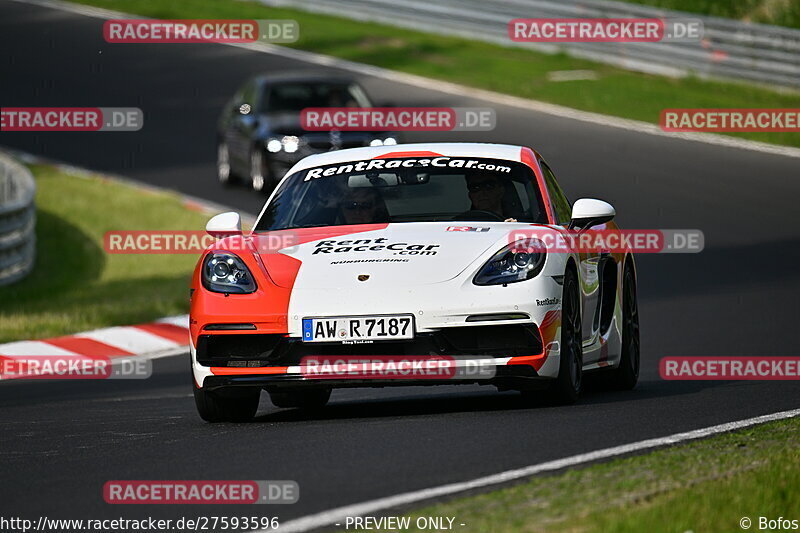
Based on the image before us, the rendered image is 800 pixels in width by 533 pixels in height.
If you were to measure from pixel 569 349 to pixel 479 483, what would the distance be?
2.38 metres

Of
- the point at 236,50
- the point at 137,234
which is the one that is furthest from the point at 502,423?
the point at 236,50

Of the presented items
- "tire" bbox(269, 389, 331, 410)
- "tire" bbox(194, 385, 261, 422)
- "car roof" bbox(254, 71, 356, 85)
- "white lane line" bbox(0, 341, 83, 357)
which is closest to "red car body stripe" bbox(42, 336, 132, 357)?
"white lane line" bbox(0, 341, 83, 357)

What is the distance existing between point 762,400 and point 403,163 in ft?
7.69

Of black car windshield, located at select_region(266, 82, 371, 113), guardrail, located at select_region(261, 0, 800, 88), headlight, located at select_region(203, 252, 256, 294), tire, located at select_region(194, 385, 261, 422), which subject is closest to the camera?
headlight, located at select_region(203, 252, 256, 294)

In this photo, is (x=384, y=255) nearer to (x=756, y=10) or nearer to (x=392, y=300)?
(x=392, y=300)

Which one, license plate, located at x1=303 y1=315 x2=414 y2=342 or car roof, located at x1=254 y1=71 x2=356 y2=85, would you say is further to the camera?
car roof, located at x1=254 y1=71 x2=356 y2=85

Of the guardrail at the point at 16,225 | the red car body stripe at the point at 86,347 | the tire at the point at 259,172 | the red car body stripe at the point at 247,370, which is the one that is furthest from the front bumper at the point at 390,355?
the tire at the point at 259,172

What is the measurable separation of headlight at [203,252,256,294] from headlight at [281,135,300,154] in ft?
44.5

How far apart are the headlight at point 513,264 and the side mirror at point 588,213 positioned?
27.1 inches

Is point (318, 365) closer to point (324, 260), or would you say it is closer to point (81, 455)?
point (324, 260)

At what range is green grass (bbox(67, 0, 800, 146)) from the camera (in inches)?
1138

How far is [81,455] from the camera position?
746 cm

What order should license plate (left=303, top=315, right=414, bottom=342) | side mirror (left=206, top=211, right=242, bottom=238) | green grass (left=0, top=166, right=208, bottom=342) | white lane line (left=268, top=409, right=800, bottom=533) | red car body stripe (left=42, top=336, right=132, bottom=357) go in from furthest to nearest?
green grass (left=0, top=166, right=208, bottom=342) → red car body stripe (left=42, top=336, right=132, bottom=357) → side mirror (left=206, top=211, right=242, bottom=238) → license plate (left=303, top=315, right=414, bottom=342) → white lane line (left=268, top=409, right=800, bottom=533)

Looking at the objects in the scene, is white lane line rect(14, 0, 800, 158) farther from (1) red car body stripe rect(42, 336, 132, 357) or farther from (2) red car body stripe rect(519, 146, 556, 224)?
(2) red car body stripe rect(519, 146, 556, 224)
